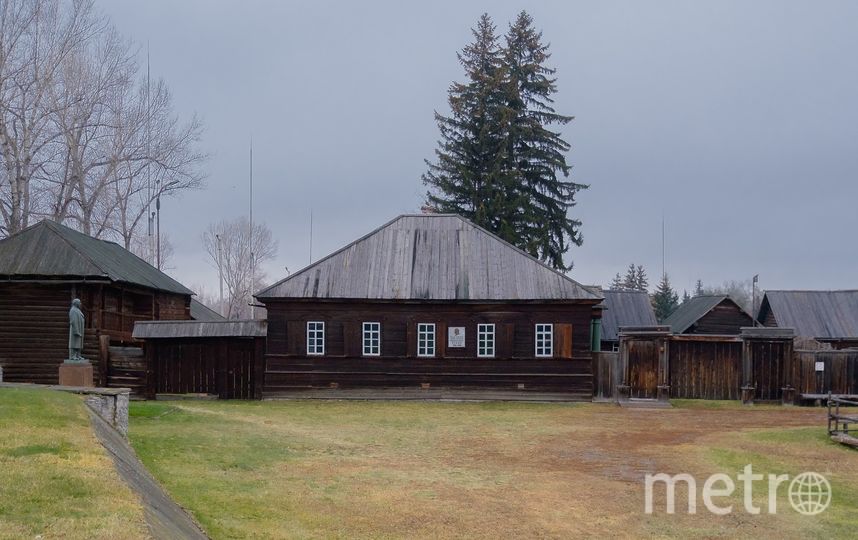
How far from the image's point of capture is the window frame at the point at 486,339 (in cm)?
2722

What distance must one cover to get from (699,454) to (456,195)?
105 ft

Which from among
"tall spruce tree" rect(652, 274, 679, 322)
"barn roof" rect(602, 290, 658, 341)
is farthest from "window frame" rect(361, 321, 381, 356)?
"tall spruce tree" rect(652, 274, 679, 322)

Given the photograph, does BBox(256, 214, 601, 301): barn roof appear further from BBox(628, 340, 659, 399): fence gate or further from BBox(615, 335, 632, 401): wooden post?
BBox(628, 340, 659, 399): fence gate

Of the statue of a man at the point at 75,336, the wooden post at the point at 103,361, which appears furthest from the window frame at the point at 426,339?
the statue of a man at the point at 75,336

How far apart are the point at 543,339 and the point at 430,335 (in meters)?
3.92

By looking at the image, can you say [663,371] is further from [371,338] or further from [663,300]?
[663,300]

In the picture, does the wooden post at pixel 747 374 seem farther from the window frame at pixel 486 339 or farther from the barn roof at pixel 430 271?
the window frame at pixel 486 339

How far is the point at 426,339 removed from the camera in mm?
27391

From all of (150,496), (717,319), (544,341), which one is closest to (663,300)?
(717,319)

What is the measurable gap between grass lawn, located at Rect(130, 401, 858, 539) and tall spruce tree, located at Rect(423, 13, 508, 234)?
72.5 ft

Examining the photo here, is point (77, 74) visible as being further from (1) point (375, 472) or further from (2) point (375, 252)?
(1) point (375, 472)

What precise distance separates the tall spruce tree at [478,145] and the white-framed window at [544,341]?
1688 centimetres

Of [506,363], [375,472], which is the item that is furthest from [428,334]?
[375,472]

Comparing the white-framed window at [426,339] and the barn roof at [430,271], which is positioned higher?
the barn roof at [430,271]
